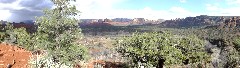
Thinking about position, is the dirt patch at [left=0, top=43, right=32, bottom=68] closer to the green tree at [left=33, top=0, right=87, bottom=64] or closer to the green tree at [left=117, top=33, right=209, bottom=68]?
the green tree at [left=33, top=0, right=87, bottom=64]

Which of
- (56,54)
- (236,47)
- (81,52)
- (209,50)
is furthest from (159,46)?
(209,50)

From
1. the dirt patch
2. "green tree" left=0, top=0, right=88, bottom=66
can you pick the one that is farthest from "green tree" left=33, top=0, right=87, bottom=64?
the dirt patch

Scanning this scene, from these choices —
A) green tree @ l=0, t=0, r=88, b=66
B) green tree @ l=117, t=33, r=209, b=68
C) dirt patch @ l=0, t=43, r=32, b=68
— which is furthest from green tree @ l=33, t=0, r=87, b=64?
green tree @ l=117, t=33, r=209, b=68

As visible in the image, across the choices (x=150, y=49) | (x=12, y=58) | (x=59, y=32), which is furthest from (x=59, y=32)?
(x=150, y=49)

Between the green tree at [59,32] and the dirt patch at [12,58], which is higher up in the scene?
the green tree at [59,32]

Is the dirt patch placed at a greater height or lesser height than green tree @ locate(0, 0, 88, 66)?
lesser

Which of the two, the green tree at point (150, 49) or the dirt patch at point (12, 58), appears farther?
the green tree at point (150, 49)

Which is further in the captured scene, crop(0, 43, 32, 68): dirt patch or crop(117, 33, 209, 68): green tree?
crop(117, 33, 209, 68): green tree

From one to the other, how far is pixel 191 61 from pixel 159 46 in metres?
49.4

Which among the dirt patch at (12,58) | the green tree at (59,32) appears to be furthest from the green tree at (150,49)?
the dirt patch at (12,58)

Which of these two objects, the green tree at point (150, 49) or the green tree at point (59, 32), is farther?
the green tree at point (150, 49)

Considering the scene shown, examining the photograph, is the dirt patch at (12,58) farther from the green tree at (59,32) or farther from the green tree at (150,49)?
the green tree at (150,49)

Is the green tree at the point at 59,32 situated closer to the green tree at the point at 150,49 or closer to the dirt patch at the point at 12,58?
the dirt patch at the point at 12,58

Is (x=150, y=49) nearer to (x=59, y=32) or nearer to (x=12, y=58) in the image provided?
(x=59, y=32)
